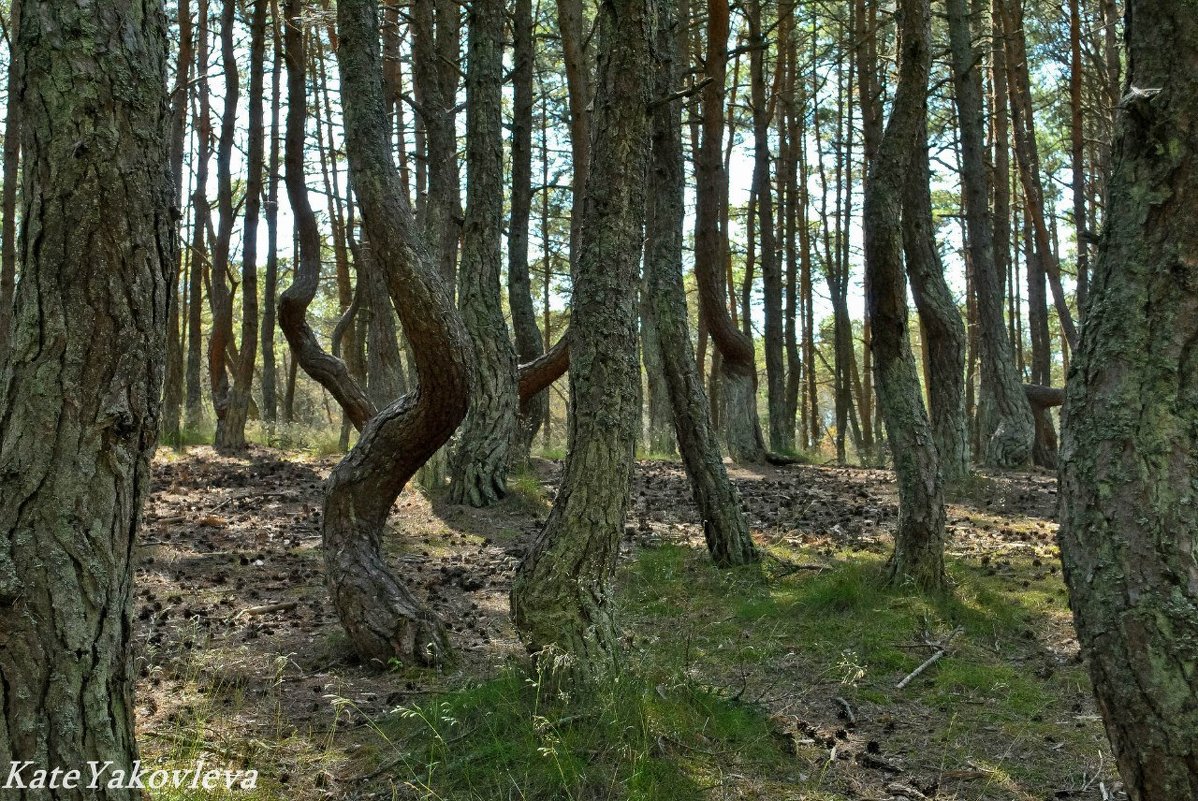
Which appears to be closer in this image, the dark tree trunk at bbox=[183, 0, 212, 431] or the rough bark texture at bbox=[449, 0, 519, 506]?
the rough bark texture at bbox=[449, 0, 519, 506]

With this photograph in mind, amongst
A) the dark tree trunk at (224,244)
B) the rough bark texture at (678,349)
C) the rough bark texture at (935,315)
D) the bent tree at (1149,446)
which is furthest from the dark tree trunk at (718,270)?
the dark tree trunk at (224,244)

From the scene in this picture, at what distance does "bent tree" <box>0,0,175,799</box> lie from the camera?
2.67m

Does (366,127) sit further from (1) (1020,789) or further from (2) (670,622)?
(1) (1020,789)

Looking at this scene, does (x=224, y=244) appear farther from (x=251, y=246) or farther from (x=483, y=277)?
(x=483, y=277)

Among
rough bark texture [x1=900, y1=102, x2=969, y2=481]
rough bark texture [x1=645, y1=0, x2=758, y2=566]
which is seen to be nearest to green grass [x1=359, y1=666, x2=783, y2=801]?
rough bark texture [x1=645, y1=0, x2=758, y2=566]

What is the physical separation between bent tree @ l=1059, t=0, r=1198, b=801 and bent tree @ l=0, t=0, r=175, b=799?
307cm

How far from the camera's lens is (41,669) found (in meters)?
2.66

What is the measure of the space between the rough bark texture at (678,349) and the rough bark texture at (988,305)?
7703 mm

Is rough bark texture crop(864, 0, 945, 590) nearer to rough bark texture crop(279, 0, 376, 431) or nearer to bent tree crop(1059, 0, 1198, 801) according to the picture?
bent tree crop(1059, 0, 1198, 801)

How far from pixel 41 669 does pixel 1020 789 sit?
156 inches

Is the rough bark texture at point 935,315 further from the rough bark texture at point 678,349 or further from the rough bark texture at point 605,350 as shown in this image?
the rough bark texture at point 605,350

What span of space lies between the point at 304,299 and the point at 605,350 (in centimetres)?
522

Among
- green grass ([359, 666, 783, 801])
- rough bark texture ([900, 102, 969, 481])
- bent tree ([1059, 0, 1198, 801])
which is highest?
rough bark texture ([900, 102, 969, 481])

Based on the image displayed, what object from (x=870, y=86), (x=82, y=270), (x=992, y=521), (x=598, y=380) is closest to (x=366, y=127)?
(x=598, y=380)
